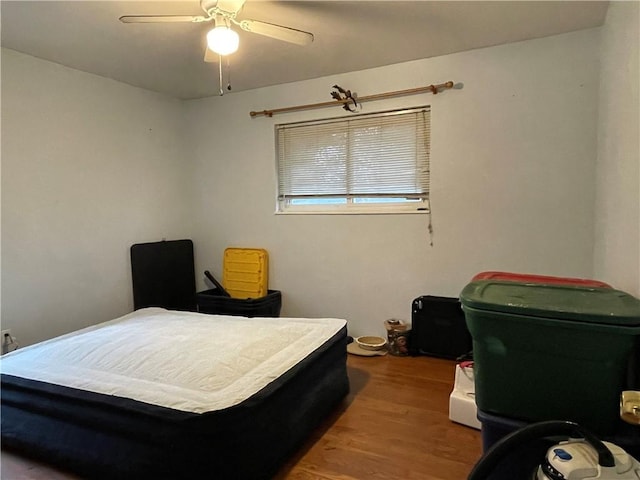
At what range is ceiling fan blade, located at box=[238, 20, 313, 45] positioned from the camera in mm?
2100

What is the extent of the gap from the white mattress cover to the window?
1308mm

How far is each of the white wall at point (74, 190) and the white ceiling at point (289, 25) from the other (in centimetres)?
25

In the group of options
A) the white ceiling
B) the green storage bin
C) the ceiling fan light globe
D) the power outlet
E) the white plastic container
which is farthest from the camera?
the power outlet

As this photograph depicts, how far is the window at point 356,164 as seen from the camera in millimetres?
3324

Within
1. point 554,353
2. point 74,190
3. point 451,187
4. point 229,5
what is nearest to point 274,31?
point 229,5

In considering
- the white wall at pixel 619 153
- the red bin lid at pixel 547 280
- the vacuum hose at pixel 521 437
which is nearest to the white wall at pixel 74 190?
the red bin lid at pixel 547 280

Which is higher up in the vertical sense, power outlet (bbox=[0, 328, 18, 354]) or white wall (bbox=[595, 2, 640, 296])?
white wall (bbox=[595, 2, 640, 296])

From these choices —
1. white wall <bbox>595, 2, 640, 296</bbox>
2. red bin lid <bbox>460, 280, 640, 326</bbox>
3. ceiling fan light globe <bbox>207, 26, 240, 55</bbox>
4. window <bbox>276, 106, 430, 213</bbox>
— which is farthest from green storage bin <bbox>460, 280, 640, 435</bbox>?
window <bbox>276, 106, 430, 213</bbox>

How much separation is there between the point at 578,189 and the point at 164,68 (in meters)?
3.14

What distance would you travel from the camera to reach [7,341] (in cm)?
279

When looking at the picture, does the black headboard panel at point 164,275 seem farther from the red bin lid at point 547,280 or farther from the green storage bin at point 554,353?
the green storage bin at point 554,353

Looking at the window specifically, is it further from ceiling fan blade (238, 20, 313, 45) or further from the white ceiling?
ceiling fan blade (238, 20, 313, 45)

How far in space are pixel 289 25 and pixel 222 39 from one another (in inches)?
27.0

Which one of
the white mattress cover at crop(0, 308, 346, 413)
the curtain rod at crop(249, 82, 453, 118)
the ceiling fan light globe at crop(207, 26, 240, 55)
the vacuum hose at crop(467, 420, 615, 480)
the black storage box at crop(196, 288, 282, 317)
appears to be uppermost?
the curtain rod at crop(249, 82, 453, 118)
